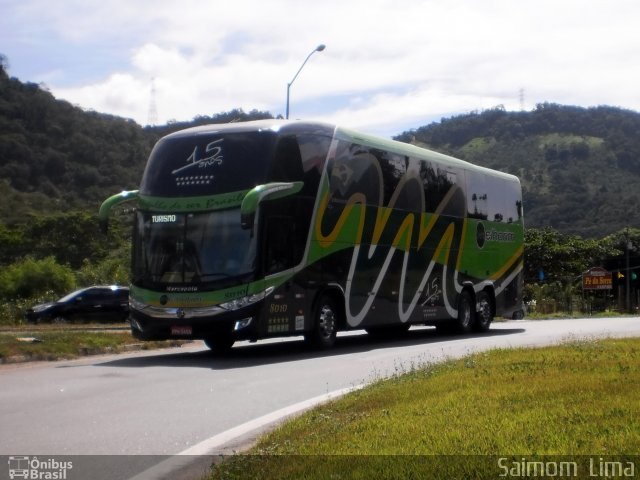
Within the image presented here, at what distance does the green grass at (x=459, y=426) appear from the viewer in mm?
6707

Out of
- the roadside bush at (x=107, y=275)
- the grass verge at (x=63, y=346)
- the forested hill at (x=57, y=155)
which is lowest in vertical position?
the grass verge at (x=63, y=346)

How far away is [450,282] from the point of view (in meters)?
24.1

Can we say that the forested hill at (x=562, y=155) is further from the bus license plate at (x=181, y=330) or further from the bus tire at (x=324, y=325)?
the bus license plate at (x=181, y=330)

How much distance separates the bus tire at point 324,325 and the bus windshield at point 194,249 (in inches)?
98.1

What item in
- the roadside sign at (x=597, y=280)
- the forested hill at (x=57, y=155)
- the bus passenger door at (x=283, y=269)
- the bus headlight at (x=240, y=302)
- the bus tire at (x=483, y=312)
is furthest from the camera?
the forested hill at (x=57, y=155)

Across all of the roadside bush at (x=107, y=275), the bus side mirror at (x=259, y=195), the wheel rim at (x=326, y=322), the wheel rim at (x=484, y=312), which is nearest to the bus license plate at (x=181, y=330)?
the bus side mirror at (x=259, y=195)

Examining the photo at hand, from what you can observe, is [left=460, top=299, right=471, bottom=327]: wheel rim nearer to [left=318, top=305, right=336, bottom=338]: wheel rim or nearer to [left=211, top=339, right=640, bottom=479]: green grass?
[left=318, top=305, right=336, bottom=338]: wheel rim

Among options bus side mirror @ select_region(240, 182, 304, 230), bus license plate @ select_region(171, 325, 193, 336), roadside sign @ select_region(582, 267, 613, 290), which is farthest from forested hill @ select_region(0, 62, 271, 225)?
bus side mirror @ select_region(240, 182, 304, 230)

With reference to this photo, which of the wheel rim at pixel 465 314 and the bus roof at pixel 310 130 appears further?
the wheel rim at pixel 465 314

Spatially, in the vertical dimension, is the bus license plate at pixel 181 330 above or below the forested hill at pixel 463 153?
below

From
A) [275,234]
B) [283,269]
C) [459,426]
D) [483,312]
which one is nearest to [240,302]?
[283,269]

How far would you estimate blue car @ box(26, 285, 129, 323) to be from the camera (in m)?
31.5

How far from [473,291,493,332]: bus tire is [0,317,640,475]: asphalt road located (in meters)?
4.86

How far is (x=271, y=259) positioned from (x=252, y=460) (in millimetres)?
9807
